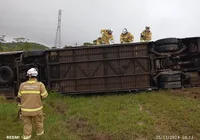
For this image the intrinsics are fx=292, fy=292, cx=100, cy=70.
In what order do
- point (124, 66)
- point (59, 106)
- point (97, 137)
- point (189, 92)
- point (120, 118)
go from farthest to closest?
point (124, 66)
point (189, 92)
point (59, 106)
point (120, 118)
point (97, 137)

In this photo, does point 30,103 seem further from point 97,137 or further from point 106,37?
point 106,37

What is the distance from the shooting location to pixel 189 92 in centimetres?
1027

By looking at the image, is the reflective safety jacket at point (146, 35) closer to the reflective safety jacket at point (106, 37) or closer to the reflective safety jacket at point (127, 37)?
the reflective safety jacket at point (127, 37)

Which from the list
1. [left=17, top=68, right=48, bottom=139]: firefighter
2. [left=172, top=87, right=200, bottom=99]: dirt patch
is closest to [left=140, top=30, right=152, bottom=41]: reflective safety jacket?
[left=172, top=87, right=200, bottom=99]: dirt patch

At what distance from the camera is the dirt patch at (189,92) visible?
9844 mm

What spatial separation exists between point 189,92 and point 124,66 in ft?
8.39

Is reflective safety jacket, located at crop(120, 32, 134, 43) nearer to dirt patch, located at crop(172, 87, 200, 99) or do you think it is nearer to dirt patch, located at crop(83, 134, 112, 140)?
dirt patch, located at crop(172, 87, 200, 99)

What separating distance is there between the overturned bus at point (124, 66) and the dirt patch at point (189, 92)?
0.36 metres

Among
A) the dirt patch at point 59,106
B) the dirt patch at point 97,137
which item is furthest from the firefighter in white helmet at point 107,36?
the dirt patch at point 97,137

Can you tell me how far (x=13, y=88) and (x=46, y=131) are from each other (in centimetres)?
555

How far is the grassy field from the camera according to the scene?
261 inches

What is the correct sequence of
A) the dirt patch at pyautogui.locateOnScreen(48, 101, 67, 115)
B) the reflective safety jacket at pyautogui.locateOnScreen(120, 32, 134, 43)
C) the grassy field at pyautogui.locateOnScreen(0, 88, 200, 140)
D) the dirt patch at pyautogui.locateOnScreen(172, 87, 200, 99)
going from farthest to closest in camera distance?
the reflective safety jacket at pyautogui.locateOnScreen(120, 32, 134, 43), the dirt patch at pyautogui.locateOnScreen(172, 87, 200, 99), the dirt patch at pyautogui.locateOnScreen(48, 101, 67, 115), the grassy field at pyautogui.locateOnScreen(0, 88, 200, 140)

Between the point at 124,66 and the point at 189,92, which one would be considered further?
the point at 124,66

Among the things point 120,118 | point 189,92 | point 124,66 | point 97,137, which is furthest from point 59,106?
point 189,92
